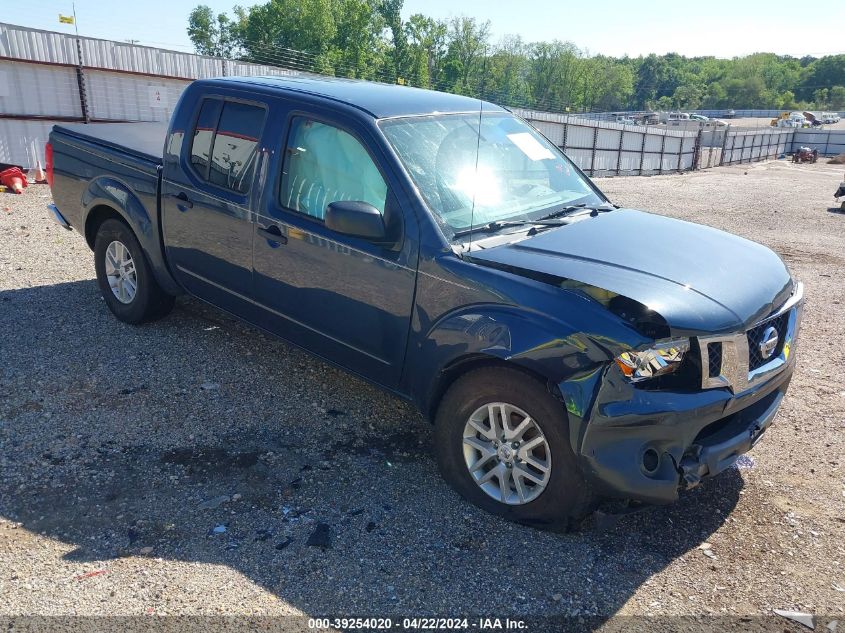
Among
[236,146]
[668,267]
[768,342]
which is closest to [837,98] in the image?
[768,342]

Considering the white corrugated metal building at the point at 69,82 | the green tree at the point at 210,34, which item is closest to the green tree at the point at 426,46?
the green tree at the point at 210,34

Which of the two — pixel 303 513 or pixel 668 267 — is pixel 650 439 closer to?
pixel 668 267

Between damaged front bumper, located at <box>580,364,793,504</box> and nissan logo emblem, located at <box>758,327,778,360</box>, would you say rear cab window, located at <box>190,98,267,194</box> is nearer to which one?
damaged front bumper, located at <box>580,364,793,504</box>

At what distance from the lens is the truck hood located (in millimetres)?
2938

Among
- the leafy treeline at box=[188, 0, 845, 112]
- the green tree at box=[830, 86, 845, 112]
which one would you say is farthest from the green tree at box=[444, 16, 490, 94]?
the green tree at box=[830, 86, 845, 112]

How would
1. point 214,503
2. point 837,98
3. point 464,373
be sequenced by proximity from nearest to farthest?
point 464,373
point 214,503
point 837,98

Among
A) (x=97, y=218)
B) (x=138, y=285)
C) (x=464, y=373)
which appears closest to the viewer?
(x=464, y=373)

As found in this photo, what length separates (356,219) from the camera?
3.38 meters

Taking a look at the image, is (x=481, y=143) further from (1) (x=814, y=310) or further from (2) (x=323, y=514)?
(1) (x=814, y=310)

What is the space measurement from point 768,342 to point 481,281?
4.69 ft

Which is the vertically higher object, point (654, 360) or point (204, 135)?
point (204, 135)

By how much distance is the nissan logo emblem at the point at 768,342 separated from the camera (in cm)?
319

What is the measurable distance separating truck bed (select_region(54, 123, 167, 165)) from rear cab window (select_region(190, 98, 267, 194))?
53cm

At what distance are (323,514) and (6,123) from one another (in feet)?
49.4
